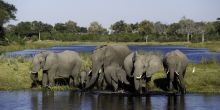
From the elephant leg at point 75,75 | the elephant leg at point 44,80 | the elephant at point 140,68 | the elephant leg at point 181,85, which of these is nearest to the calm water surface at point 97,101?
the elephant leg at point 181,85

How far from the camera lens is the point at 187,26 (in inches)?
6004

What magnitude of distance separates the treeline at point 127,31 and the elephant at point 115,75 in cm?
8100

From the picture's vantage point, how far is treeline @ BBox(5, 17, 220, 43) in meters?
121

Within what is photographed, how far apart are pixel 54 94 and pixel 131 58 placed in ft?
13.5

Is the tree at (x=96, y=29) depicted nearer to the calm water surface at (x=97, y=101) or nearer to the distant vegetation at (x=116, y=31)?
the distant vegetation at (x=116, y=31)

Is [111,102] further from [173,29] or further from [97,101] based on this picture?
[173,29]

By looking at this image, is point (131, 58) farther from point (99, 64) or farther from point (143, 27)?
point (143, 27)

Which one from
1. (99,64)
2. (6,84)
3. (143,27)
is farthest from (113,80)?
(143,27)

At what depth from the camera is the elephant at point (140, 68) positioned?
24.4 m

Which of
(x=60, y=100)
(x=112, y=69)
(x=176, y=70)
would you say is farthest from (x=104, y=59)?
(x=60, y=100)

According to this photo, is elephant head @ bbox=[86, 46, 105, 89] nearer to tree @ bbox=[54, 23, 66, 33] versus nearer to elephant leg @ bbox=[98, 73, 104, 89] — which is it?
elephant leg @ bbox=[98, 73, 104, 89]

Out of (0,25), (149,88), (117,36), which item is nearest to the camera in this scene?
(149,88)

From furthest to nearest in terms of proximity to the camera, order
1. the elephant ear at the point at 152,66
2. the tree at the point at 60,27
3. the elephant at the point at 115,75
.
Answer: the tree at the point at 60,27
the elephant at the point at 115,75
the elephant ear at the point at 152,66

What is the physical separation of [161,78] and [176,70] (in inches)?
95.9
